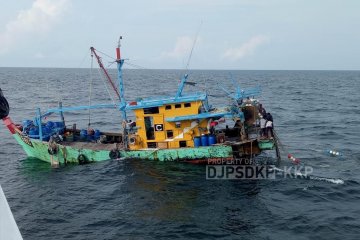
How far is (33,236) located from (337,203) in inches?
576

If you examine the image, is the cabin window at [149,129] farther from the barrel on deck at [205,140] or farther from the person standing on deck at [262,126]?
the person standing on deck at [262,126]

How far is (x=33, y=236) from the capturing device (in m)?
15.1

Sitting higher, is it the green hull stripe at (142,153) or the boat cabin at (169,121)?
the boat cabin at (169,121)

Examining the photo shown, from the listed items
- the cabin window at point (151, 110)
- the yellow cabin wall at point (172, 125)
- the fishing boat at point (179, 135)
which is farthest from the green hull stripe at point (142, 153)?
the cabin window at point (151, 110)

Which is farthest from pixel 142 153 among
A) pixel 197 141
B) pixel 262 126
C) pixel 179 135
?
pixel 262 126

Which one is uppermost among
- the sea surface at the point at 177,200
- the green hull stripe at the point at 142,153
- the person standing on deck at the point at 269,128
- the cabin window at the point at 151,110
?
the cabin window at the point at 151,110

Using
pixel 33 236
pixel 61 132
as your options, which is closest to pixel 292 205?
pixel 33 236

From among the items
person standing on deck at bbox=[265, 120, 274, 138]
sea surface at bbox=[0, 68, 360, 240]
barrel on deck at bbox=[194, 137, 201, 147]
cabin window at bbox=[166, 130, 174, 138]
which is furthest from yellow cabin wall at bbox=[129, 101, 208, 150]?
person standing on deck at bbox=[265, 120, 274, 138]

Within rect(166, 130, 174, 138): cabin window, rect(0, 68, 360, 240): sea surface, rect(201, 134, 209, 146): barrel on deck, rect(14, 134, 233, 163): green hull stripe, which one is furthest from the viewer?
rect(166, 130, 174, 138): cabin window

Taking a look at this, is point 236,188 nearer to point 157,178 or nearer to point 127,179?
point 157,178

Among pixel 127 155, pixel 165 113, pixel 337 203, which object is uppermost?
pixel 165 113

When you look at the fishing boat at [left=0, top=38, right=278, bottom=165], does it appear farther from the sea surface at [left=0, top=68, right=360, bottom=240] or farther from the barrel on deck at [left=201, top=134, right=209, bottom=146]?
the sea surface at [left=0, top=68, right=360, bottom=240]

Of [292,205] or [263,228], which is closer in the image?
[263,228]

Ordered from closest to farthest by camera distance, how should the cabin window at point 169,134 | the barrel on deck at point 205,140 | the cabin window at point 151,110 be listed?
1. the barrel on deck at point 205,140
2. the cabin window at point 151,110
3. the cabin window at point 169,134
